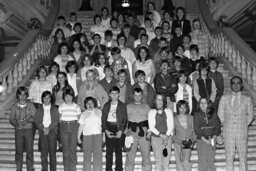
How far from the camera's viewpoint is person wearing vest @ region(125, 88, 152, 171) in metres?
8.48

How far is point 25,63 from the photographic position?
37.8 feet

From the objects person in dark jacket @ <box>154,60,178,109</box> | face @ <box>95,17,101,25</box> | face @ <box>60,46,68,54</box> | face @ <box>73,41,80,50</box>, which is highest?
face @ <box>95,17,101,25</box>

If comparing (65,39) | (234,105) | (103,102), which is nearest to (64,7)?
(65,39)

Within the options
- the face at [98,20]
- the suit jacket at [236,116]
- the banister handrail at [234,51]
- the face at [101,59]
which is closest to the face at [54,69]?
the face at [101,59]

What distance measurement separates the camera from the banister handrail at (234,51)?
35.5 ft

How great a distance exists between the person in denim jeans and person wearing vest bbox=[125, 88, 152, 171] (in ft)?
3.23

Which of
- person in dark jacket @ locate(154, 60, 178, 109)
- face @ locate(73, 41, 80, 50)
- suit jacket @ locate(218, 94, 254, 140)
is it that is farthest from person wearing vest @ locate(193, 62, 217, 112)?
face @ locate(73, 41, 80, 50)

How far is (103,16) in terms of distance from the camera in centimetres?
1348

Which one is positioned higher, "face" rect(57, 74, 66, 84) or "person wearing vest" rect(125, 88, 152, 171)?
"face" rect(57, 74, 66, 84)

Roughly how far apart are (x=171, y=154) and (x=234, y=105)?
1.59 m

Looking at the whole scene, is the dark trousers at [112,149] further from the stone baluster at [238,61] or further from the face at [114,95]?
the stone baluster at [238,61]

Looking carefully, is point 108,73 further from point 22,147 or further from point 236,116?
point 236,116

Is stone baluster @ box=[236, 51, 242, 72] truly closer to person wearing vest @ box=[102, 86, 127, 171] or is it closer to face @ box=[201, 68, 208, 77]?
face @ box=[201, 68, 208, 77]

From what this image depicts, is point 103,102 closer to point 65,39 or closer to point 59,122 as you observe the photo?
point 59,122
